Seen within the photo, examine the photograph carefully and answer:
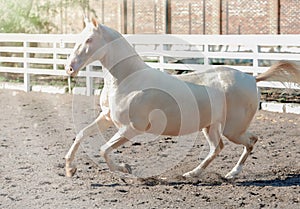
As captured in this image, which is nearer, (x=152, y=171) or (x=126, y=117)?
(x=126, y=117)

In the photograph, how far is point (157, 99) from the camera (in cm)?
711

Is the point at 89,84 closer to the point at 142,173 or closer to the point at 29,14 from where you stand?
the point at 29,14

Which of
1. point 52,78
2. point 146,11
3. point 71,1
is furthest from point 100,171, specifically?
point 146,11

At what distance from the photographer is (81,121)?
11523mm

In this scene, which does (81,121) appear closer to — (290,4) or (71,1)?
(71,1)

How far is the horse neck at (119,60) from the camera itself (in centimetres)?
713

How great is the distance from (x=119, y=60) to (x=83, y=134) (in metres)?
0.86

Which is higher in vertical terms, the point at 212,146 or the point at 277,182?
the point at 212,146

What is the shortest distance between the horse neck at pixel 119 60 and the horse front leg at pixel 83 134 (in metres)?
0.48

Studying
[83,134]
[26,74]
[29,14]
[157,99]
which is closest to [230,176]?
[157,99]

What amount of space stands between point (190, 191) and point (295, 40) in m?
6.66

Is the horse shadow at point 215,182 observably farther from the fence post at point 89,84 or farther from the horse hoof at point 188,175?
the fence post at point 89,84

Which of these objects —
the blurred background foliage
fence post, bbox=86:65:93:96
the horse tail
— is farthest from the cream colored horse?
the blurred background foliage

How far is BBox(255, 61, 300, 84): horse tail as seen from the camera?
7.91m
